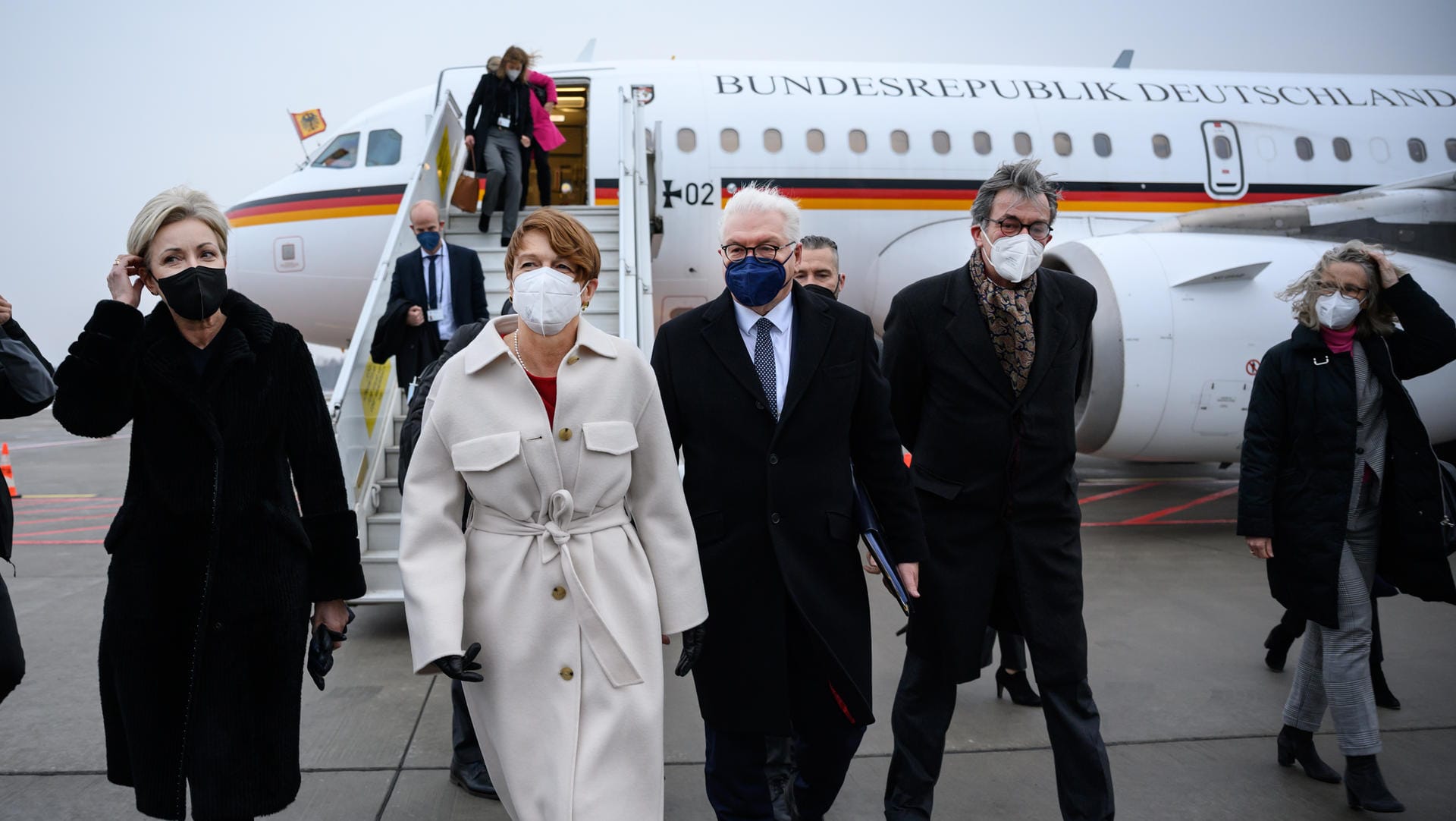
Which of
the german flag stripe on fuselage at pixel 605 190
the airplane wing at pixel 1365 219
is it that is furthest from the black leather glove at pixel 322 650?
the airplane wing at pixel 1365 219

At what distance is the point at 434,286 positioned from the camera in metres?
5.77

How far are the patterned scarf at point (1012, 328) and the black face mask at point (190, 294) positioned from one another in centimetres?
204

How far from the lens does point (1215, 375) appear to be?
6914 millimetres

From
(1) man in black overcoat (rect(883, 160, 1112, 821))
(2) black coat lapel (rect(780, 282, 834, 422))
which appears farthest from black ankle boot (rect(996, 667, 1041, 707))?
(2) black coat lapel (rect(780, 282, 834, 422))

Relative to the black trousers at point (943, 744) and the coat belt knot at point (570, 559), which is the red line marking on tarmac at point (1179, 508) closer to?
the black trousers at point (943, 744)

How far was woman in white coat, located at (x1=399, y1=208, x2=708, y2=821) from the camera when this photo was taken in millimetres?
2102

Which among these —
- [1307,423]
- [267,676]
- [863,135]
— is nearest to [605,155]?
[863,135]

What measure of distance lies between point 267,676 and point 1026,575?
1.99 metres

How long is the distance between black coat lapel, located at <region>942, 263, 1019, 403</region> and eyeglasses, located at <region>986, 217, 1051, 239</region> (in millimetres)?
196

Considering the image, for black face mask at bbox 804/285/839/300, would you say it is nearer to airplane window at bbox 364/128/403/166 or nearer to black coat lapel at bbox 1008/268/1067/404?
black coat lapel at bbox 1008/268/1067/404

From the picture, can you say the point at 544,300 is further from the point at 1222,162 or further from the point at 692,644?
the point at 1222,162

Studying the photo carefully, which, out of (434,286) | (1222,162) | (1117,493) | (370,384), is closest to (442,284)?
(434,286)

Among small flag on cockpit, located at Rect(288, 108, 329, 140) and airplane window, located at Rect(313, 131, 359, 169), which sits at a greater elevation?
small flag on cockpit, located at Rect(288, 108, 329, 140)

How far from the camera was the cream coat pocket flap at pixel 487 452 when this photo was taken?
6.98ft
